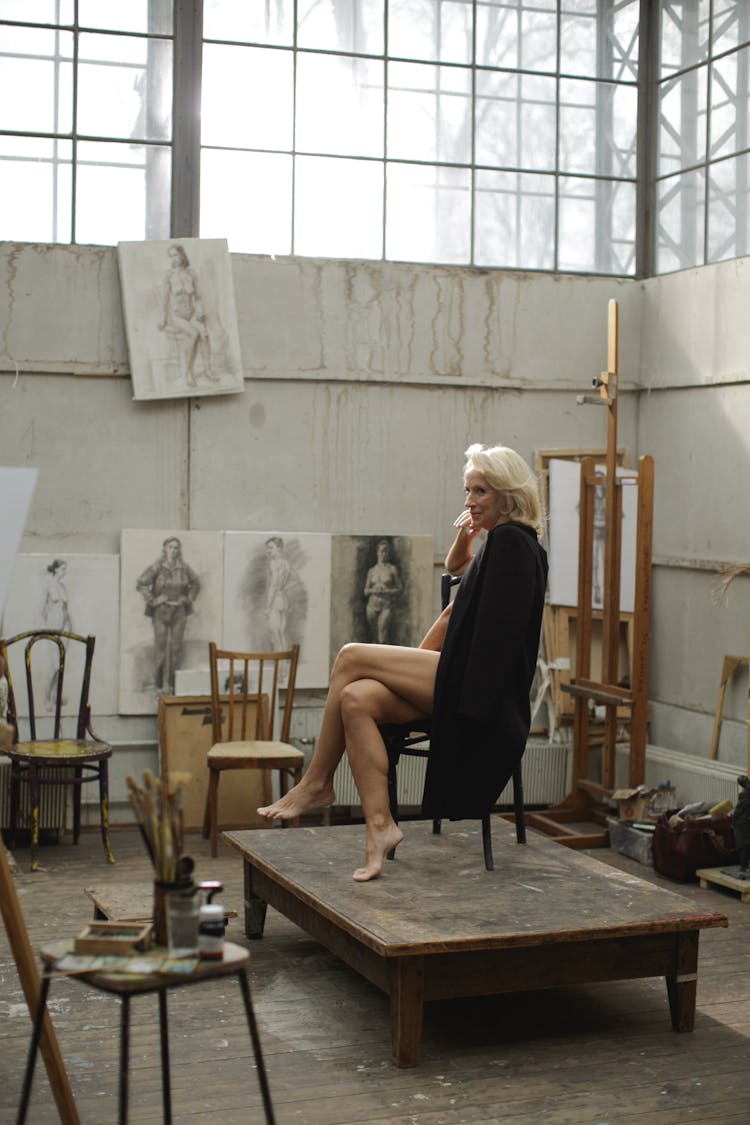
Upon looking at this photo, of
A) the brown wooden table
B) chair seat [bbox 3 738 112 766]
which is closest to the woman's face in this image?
the brown wooden table

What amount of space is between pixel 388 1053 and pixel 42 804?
9.38 feet

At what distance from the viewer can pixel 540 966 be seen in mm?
3850

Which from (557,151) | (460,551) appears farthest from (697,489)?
(460,551)

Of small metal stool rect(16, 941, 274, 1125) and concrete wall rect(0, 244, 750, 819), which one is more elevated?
concrete wall rect(0, 244, 750, 819)

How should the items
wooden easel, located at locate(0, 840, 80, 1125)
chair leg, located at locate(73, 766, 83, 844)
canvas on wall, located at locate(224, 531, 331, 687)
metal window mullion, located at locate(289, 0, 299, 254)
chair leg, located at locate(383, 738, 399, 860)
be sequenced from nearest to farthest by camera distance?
wooden easel, located at locate(0, 840, 80, 1125)
chair leg, located at locate(383, 738, 399, 860)
chair leg, located at locate(73, 766, 83, 844)
canvas on wall, located at locate(224, 531, 331, 687)
metal window mullion, located at locate(289, 0, 299, 254)

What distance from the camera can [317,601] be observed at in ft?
22.2

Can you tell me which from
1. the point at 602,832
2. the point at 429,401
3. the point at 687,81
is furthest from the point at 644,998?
the point at 687,81

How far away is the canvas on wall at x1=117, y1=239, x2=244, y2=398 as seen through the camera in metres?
6.46

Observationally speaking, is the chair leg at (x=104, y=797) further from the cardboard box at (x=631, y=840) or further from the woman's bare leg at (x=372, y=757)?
the cardboard box at (x=631, y=840)

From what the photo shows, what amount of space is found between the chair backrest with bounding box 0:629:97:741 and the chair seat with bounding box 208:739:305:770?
0.64 meters

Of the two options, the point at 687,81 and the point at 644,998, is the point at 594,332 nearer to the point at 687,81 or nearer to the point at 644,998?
the point at 687,81

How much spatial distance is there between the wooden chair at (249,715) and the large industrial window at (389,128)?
2035 mm

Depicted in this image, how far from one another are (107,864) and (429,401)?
9.07 ft

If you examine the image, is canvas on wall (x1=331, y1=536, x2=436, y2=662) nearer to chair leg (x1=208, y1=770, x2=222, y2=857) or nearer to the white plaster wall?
chair leg (x1=208, y1=770, x2=222, y2=857)
